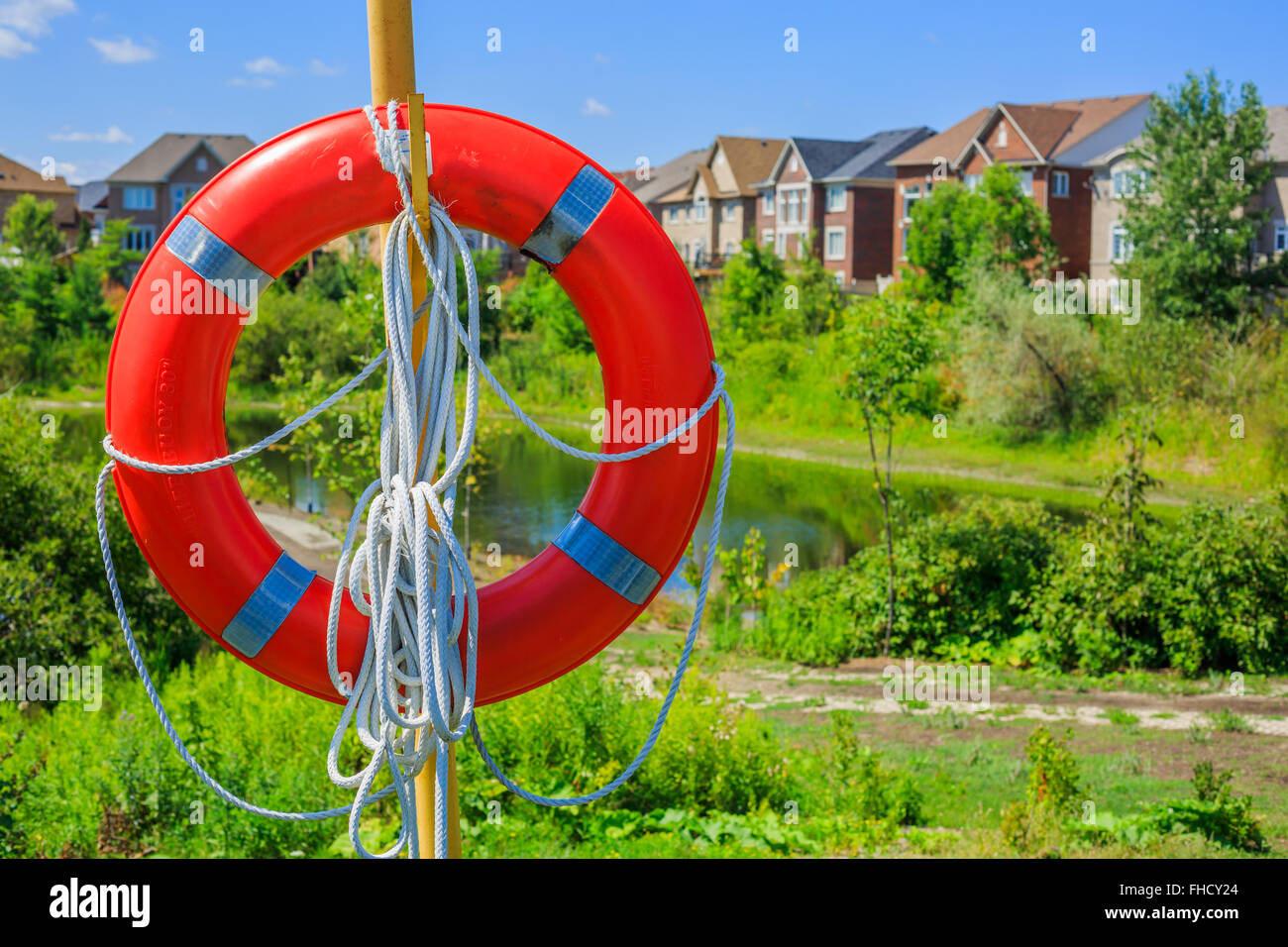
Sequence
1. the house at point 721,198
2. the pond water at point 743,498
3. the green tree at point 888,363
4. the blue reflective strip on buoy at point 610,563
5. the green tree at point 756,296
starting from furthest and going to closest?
the house at point 721,198 → the green tree at point 756,296 → the pond water at point 743,498 → the green tree at point 888,363 → the blue reflective strip on buoy at point 610,563

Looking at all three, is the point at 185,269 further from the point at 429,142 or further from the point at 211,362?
the point at 429,142

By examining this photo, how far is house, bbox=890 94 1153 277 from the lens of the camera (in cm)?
2891

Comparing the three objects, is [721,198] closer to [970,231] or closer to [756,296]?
[756,296]

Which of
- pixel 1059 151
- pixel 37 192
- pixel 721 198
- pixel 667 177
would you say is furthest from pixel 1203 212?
pixel 37 192

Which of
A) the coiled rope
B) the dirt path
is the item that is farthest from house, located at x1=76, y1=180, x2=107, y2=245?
the coiled rope

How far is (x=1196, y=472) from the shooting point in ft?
53.8

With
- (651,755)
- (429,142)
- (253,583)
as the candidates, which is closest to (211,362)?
(253,583)

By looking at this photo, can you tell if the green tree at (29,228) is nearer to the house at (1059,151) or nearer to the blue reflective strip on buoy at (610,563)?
the house at (1059,151)

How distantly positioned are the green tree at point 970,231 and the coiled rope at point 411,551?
2204 cm

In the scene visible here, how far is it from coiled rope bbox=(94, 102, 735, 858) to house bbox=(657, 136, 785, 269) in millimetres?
38130

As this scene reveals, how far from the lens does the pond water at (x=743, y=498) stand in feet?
41.7

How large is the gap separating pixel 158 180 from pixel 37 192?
24.7ft

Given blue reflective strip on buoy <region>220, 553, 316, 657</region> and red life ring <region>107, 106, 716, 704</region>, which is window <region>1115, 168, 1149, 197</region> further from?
blue reflective strip on buoy <region>220, 553, 316, 657</region>

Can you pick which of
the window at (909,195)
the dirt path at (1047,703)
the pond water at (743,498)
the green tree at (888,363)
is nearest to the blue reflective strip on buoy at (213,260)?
the dirt path at (1047,703)
